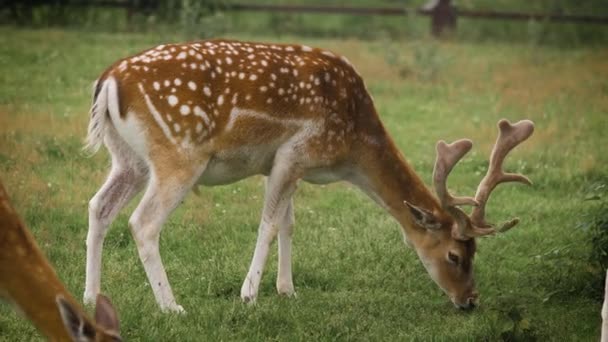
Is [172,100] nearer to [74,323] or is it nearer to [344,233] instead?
[344,233]

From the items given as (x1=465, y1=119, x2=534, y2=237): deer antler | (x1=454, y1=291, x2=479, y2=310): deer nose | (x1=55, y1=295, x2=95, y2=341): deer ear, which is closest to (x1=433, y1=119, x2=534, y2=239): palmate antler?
(x1=465, y1=119, x2=534, y2=237): deer antler

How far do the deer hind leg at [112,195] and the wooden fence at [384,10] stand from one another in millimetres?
12793

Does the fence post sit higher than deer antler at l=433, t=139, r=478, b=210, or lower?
lower

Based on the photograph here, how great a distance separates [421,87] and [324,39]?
4158 millimetres

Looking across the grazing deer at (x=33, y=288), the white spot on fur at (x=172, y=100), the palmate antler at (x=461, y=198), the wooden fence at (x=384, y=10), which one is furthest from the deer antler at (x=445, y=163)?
the wooden fence at (x=384, y=10)

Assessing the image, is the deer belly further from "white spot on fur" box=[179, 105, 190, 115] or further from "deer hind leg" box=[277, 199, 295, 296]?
"deer hind leg" box=[277, 199, 295, 296]

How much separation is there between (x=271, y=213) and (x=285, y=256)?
42 centimetres

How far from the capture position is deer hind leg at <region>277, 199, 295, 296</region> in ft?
25.7

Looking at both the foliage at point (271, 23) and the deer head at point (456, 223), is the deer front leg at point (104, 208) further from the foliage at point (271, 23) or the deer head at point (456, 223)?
the foliage at point (271, 23)

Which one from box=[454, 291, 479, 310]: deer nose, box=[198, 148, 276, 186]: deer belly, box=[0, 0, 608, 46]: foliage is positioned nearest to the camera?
box=[198, 148, 276, 186]: deer belly

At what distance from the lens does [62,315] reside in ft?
15.0

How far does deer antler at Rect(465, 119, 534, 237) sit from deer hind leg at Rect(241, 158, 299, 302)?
1.20 m

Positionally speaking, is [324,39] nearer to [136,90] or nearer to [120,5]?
[120,5]

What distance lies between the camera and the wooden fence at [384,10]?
20.2 m
